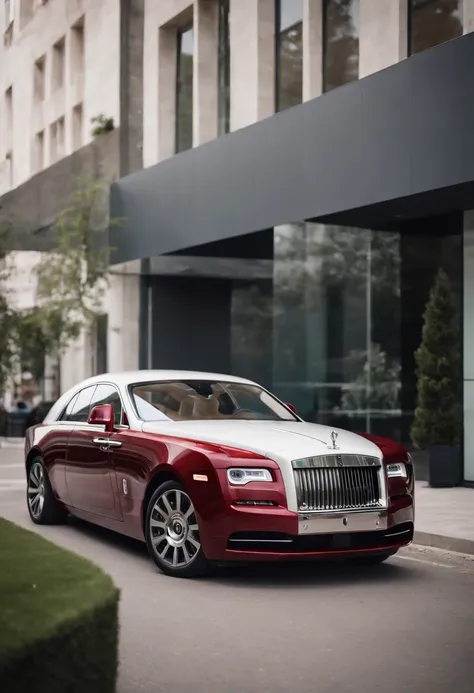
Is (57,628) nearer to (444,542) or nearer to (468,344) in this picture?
(444,542)

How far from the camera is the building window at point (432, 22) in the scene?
589 inches

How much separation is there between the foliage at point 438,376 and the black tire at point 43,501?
620 cm

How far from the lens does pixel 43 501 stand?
11133mm

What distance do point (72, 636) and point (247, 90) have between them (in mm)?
17240

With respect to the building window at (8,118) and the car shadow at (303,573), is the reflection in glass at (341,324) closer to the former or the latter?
the car shadow at (303,573)

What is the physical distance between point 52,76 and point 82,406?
958 inches

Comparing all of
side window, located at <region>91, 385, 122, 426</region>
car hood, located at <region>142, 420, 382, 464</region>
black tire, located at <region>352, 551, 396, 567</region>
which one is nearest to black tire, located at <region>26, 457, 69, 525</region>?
side window, located at <region>91, 385, 122, 426</region>

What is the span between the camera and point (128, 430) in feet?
30.6

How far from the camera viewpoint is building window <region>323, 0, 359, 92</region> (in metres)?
17.3

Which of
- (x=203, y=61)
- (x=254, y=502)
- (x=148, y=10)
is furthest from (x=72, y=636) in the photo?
(x=148, y=10)

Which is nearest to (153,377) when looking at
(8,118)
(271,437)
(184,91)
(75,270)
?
(271,437)

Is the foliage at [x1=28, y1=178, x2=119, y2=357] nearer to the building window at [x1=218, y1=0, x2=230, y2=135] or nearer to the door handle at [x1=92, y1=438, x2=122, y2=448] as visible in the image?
the building window at [x1=218, y1=0, x2=230, y2=135]

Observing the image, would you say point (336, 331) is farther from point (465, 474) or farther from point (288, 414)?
point (288, 414)

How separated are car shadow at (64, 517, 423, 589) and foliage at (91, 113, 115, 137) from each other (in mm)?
18406
